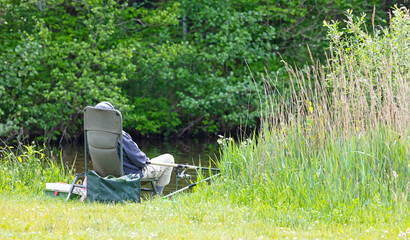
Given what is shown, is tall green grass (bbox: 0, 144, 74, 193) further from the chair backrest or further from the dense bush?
the dense bush

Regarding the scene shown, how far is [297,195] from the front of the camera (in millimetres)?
5816

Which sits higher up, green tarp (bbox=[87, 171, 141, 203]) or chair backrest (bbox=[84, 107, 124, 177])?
chair backrest (bbox=[84, 107, 124, 177])

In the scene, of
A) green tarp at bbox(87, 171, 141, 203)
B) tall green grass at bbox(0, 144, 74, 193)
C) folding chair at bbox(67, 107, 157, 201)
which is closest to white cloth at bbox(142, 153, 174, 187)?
folding chair at bbox(67, 107, 157, 201)

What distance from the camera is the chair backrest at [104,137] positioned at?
22.1ft

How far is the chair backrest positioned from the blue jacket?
171 millimetres

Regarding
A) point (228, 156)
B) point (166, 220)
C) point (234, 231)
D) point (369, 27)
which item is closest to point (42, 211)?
point (166, 220)

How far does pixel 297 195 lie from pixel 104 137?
7.57 feet

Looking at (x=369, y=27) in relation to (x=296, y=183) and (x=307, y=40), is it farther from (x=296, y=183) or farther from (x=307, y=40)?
(x=296, y=183)

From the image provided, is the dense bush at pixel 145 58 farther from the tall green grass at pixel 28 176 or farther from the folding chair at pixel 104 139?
the folding chair at pixel 104 139

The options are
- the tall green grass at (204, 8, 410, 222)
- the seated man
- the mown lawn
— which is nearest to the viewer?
the mown lawn

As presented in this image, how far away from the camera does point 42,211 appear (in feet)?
18.6

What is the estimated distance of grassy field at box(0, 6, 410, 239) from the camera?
495 cm

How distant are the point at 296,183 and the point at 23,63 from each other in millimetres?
10773

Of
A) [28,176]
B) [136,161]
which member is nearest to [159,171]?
[136,161]
